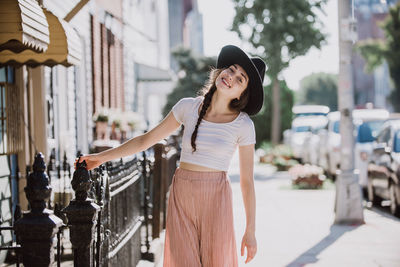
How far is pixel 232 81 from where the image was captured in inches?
161

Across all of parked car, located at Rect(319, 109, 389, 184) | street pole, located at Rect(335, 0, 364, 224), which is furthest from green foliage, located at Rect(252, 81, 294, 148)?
street pole, located at Rect(335, 0, 364, 224)

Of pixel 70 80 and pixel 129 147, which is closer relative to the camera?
pixel 129 147

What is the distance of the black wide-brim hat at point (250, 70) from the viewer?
411cm

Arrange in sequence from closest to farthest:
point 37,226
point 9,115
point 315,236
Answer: point 37,226
point 9,115
point 315,236

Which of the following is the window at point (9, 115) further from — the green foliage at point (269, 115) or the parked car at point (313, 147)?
the green foliage at point (269, 115)

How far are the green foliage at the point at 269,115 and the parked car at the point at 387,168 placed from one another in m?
23.1

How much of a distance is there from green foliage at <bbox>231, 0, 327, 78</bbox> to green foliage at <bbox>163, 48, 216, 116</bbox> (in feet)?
32.5

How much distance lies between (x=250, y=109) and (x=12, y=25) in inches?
96.8

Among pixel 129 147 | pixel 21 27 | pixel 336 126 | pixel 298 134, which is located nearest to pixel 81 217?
pixel 129 147

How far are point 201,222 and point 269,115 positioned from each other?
1280 inches

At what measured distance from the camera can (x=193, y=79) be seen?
4406 cm

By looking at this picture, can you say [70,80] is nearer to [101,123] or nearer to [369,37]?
[101,123]

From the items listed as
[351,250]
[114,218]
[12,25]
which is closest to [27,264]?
[114,218]

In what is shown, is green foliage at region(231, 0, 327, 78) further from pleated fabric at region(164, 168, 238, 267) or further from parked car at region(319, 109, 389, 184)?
pleated fabric at region(164, 168, 238, 267)
